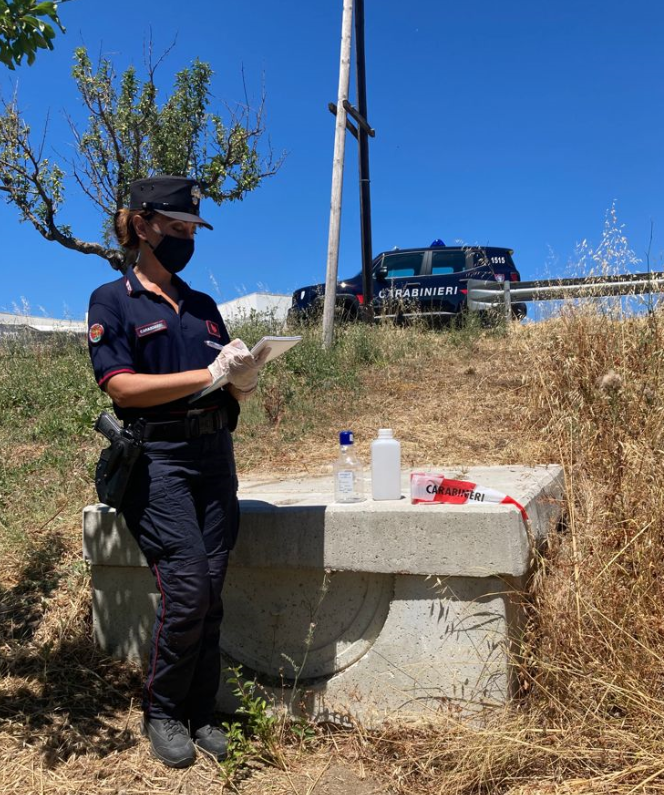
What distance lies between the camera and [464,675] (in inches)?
108

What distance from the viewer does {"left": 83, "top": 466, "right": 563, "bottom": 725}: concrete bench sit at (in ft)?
8.92

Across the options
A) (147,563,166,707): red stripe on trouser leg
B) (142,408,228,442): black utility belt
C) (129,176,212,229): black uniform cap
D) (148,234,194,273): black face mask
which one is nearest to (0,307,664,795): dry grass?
(147,563,166,707): red stripe on trouser leg

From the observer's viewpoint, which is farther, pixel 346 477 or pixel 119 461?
pixel 346 477

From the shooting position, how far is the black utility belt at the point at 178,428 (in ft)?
8.54

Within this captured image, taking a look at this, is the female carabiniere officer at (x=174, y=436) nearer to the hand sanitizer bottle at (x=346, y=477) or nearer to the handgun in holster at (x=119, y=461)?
the handgun in holster at (x=119, y=461)

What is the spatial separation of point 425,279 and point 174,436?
9.42 meters

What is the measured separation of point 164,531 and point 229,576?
0.83m

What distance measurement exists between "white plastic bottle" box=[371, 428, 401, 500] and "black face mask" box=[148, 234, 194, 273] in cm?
105

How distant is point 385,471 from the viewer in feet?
9.96

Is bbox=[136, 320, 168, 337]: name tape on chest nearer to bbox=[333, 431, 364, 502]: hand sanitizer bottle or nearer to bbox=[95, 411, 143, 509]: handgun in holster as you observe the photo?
bbox=[95, 411, 143, 509]: handgun in holster

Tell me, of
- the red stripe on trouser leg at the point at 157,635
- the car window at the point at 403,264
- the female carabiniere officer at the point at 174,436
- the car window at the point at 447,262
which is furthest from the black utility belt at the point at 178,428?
the car window at the point at 403,264

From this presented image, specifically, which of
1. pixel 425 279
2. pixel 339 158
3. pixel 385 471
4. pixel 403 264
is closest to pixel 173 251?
pixel 385 471

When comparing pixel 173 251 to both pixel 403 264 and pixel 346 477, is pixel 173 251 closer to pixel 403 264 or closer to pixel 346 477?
pixel 346 477

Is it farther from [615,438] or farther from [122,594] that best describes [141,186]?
[615,438]
